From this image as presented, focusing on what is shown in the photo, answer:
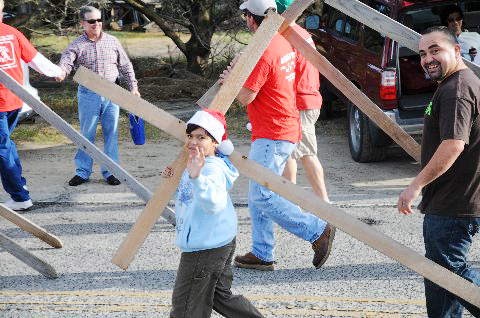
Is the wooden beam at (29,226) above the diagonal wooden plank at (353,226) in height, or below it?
below

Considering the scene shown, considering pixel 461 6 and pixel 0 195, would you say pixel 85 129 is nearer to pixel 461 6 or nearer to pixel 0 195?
pixel 0 195

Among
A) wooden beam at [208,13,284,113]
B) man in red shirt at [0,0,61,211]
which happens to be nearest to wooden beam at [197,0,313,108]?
wooden beam at [208,13,284,113]

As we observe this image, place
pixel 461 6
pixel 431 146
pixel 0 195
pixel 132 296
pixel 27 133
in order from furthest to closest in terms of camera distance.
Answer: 1. pixel 27 133
2. pixel 461 6
3. pixel 0 195
4. pixel 132 296
5. pixel 431 146

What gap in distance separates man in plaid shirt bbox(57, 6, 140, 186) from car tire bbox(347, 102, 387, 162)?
2.61 meters

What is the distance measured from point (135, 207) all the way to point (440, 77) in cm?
426

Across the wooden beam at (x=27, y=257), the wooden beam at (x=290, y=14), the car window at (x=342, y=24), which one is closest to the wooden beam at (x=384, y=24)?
the wooden beam at (x=290, y=14)

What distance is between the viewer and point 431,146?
4430mm

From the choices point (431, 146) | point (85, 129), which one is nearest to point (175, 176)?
point (431, 146)

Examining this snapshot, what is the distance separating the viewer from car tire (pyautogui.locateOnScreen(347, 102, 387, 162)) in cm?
A: 960

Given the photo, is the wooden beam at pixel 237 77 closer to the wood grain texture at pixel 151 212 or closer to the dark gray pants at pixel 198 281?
the wood grain texture at pixel 151 212

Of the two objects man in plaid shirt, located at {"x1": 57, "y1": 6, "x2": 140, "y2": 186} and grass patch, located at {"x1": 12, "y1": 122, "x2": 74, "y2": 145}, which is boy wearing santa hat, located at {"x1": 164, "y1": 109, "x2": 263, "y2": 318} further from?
grass patch, located at {"x1": 12, "y1": 122, "x2": 74, "y2": 145}

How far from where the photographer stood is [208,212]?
4180 mm

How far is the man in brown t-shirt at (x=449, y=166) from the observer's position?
4.21 m

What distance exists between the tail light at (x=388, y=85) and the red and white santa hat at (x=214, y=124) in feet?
16.5
